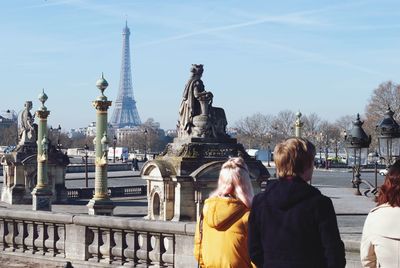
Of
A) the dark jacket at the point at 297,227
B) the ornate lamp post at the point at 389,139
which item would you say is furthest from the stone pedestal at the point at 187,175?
the dark jacket at the point at 297,227

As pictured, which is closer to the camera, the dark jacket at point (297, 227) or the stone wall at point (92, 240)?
the dark jacket at point (297, 227)

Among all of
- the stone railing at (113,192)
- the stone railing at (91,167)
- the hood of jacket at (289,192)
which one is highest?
the hood of jacket at (289,192)

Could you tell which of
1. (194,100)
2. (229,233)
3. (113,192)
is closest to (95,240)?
(229,233)

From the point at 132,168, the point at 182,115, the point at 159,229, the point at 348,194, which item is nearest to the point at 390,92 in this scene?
the point at 132,168

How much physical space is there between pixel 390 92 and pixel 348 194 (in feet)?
195

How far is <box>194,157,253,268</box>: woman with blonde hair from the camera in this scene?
579 centimetres

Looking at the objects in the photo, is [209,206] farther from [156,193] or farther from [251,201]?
[156,193]

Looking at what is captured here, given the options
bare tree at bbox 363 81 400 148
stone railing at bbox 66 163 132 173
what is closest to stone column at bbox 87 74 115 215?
stone railing at bbox 66 163 132 173

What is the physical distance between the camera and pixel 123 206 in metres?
37.3

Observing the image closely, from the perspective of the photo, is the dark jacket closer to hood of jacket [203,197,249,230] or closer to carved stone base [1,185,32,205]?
hood of jacket [203,197,249,230]

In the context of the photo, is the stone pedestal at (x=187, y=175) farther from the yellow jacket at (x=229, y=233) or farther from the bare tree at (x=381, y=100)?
the bare tree at (x=381, y=100)

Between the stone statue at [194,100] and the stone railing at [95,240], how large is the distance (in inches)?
643

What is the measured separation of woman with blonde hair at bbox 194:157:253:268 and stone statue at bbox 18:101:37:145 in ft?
112

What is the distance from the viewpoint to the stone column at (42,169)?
111ft
